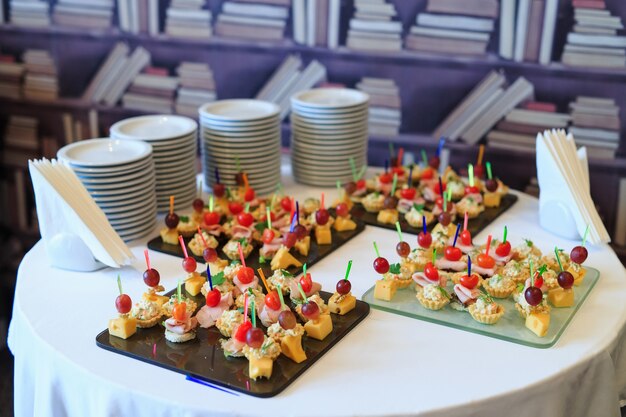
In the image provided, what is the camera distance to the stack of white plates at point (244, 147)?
2.42m

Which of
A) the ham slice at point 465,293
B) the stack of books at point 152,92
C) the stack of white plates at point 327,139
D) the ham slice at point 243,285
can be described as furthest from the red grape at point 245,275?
the stack of books at point 152,92

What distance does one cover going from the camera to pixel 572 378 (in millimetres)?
1513

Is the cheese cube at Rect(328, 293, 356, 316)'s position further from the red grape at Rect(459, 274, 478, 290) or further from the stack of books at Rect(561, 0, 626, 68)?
the stack of books at Rect(561, 0, 626, 68)

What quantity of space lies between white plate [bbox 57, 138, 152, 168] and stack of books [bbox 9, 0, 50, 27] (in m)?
1.57

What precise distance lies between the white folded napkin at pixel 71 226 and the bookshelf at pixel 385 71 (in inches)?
55.3

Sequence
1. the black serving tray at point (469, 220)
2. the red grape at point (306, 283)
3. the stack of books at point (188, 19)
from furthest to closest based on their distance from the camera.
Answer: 1. the stack of books at point (188, 19)
2. the black serving tray at point (469, 220)
3. the red grape at point (306, 283)

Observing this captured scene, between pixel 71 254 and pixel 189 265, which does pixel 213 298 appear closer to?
pixel 189 265

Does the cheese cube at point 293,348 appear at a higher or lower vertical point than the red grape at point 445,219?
Answer: lower

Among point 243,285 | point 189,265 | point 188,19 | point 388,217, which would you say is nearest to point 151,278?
point 189,265

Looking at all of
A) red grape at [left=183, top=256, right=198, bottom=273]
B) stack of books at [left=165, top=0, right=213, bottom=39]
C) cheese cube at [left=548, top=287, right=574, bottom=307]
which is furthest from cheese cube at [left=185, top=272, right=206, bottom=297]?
stack of books at [left=165, top=0, right=213, bottom=39]

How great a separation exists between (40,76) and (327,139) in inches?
69.0

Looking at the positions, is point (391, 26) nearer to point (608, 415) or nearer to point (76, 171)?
point (76, 171)

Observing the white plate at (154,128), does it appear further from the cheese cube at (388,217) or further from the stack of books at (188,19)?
the stack of books at (188,19)

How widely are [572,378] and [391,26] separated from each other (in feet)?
5.77
